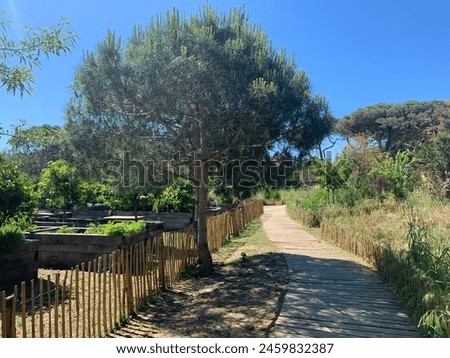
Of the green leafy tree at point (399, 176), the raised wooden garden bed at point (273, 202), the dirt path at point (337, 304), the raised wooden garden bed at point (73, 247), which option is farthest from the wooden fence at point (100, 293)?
the raised wooden garden bed at point (273, 202)

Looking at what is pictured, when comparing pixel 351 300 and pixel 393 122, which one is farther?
pixel 393 122

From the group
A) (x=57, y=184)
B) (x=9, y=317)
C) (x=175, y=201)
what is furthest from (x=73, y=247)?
(x=175, y=201)

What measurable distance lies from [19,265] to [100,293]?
343 centimetres

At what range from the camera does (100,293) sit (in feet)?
13.1

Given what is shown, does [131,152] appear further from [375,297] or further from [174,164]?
[375,297]

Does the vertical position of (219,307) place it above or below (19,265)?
below

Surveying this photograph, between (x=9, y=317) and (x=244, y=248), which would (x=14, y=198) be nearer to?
(x=244, y=248)

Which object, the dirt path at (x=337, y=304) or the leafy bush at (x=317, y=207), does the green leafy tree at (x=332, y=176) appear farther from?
the dirt path at (x=337, y=304)

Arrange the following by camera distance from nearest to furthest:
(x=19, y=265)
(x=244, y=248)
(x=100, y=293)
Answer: (x=100, y=293), (x=19, y=265), (x=244, y=248)

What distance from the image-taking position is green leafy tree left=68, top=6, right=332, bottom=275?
566cm

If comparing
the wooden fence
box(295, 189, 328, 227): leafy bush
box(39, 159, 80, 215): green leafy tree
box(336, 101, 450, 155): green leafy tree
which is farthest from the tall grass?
box(336, 101, 450, 155): green leafy tree

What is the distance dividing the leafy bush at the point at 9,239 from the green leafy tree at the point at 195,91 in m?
2.10

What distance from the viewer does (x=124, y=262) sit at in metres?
4.72

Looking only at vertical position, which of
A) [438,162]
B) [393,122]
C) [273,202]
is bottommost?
[273,202]
